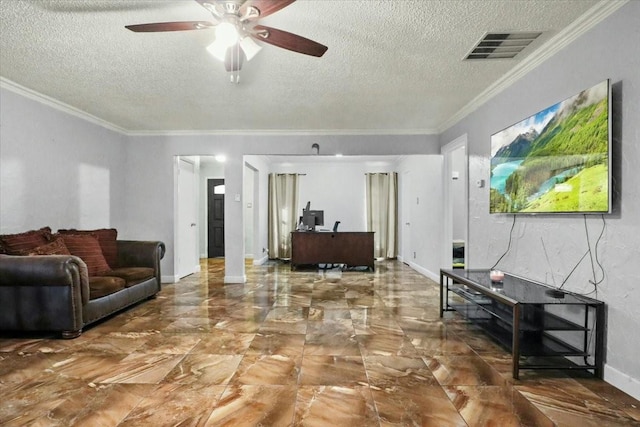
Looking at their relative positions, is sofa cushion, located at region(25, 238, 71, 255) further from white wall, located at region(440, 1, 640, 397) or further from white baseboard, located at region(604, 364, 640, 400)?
white baseboard, located at region(604, 364, 640, 400)

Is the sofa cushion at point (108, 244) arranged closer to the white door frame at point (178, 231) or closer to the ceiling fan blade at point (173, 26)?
the white door frame at point (178, 231)

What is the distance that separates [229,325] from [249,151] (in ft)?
9.46

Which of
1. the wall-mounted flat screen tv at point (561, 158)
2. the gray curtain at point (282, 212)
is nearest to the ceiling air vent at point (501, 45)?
the wall-mounted flat screen tv at point (561, 158)

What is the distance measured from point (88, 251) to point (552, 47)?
4655 mm

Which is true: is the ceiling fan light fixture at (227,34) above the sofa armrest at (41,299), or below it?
above

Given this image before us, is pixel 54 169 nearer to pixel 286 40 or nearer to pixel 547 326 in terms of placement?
pixel 286 40

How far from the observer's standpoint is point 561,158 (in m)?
2.31

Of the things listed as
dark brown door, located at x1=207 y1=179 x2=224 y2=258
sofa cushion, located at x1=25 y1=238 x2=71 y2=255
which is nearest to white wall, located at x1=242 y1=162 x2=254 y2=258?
dark brown door, located at x1=207 y1=179 x2=224 y2=258

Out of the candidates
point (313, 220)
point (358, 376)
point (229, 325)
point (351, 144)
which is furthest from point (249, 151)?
point (358, 376)

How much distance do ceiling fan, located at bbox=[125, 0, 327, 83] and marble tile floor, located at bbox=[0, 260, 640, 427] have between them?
2.08 metres

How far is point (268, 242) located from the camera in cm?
793

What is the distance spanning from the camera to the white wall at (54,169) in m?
3.38

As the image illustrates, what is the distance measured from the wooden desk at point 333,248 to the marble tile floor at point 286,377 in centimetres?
274

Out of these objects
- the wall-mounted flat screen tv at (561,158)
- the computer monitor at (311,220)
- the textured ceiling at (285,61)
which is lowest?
the computer monitor at (311,220)
